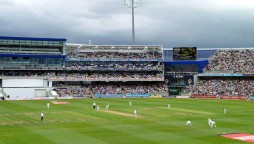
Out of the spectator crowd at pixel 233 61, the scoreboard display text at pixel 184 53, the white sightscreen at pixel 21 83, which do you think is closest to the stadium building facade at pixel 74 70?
the white sightscreen at pixel 21 83

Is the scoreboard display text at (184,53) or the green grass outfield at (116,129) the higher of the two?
the scoreboard display text at (184,53)

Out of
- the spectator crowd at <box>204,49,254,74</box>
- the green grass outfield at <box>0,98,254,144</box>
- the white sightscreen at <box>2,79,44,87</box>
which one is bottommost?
the green grass outfield at <box>0,98,254,144</box>

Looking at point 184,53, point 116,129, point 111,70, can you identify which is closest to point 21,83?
point 111,70

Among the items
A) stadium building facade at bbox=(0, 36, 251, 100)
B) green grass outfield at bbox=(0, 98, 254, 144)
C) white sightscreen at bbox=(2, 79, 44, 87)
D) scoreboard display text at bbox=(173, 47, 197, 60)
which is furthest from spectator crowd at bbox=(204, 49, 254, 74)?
green grass outfield at bbox=(0, 98, 254, 144)

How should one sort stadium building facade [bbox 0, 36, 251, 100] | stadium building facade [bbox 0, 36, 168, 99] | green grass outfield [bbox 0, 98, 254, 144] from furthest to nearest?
1. stadium building facade [bbox 0, 36, 251, 100]
2. stadium building facade [bbox 0, 36, 168, 99]
3. green grass outfield [bbox 0, 98, 254, 144]

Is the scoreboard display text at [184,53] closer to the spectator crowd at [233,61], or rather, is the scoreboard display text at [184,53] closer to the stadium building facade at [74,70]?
the stadium building facade at [74,70]

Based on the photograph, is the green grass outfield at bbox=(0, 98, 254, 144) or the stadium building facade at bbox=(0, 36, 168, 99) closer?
the green grass outfield at bbox=(0, 98, 254, 144)

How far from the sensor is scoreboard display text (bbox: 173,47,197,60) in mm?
82188

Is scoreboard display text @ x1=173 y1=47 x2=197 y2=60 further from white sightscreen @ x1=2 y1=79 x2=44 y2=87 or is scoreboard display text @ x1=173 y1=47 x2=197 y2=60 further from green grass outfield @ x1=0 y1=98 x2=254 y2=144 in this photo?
green grass outfield @ x1=0 y1=98 x2=254 y2=144

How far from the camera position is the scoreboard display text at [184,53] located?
8219cm

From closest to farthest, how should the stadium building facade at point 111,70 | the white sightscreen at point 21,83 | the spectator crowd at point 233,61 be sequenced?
1. the white sightscreen at point 21,83
2. the stadium building facade at point 111,70
3. the spectator crowd at point 233,61

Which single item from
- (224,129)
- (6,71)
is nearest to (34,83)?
(6,71)

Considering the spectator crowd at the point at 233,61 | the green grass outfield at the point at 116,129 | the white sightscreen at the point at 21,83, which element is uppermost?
the spectator crowd at the point at 233,61

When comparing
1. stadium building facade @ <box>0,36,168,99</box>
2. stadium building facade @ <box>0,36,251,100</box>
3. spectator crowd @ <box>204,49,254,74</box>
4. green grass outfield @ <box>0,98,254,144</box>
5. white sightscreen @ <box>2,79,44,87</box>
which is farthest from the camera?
spectator crowd @ <box>204,49,254,74</box>
